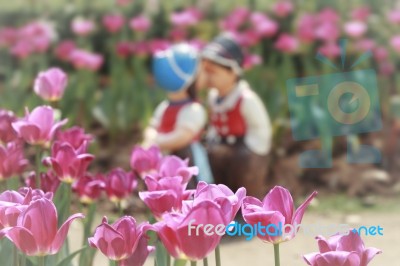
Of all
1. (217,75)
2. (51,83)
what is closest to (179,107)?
(217,75)

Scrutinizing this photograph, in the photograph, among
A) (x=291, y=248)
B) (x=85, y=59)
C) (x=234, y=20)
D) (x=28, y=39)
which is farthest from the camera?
(x=234, y=20)

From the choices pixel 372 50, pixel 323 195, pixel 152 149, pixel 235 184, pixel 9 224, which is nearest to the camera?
pixel 9 224

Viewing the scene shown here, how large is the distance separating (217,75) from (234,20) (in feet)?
4.51

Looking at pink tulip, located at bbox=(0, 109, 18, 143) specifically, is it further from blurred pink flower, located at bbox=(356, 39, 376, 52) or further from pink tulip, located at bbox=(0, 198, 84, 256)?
blurred pink flower, located at bbox=(356, 39, 376, 52)

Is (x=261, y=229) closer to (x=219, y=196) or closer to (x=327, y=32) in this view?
(x=219, y=196)

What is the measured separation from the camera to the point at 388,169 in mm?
4613

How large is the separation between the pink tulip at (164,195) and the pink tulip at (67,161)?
0.18m

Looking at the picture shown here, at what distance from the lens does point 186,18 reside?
495cm

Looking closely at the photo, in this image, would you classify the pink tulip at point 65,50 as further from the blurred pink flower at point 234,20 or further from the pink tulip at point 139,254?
the pink tulip at point 139,254

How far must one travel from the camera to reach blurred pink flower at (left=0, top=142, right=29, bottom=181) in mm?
1338

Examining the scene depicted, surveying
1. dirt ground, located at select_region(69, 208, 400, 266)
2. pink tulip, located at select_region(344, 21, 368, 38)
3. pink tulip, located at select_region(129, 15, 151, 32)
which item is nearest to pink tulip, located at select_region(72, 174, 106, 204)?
dirt ground, located at select_region(69, 208, 400, 266)

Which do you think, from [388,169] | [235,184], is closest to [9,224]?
[235,184]

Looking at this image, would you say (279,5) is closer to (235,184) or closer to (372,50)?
(372,50)

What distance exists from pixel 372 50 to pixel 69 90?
68.4 inches
